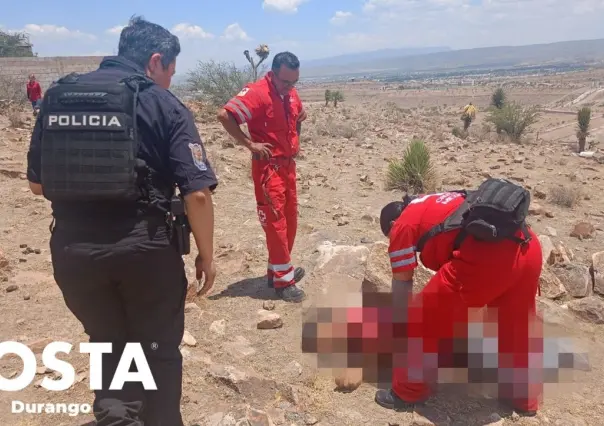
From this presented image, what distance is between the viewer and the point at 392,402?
258cm

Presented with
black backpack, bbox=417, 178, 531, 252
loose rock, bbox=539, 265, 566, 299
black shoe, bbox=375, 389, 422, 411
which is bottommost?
black shoe, bbox=375, 389, 422, 411

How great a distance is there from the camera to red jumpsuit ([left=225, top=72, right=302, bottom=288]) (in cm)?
365

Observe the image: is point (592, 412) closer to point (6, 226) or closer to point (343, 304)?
point (343, 304)

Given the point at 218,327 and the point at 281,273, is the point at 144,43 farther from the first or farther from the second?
the point at 281,273

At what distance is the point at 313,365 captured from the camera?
291 cm

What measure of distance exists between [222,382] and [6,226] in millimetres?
3419

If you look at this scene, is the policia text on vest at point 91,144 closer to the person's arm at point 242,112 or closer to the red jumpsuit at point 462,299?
the red jumpsuit at point 462,299

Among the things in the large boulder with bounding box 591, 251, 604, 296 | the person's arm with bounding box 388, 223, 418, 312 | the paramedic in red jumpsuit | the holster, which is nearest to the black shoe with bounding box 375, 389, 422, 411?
the paramedic in red jumpsuit

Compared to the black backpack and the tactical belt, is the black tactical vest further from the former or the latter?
the black backpack

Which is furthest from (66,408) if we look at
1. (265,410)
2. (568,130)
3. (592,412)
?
(568,130)

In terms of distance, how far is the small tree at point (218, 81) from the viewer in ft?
46.5

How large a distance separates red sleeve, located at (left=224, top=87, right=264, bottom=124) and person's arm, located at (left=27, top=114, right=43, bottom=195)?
5.51 feet

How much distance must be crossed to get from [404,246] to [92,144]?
1.42 meters

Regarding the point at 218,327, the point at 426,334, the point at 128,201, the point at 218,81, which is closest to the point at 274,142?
the point at 218,327
